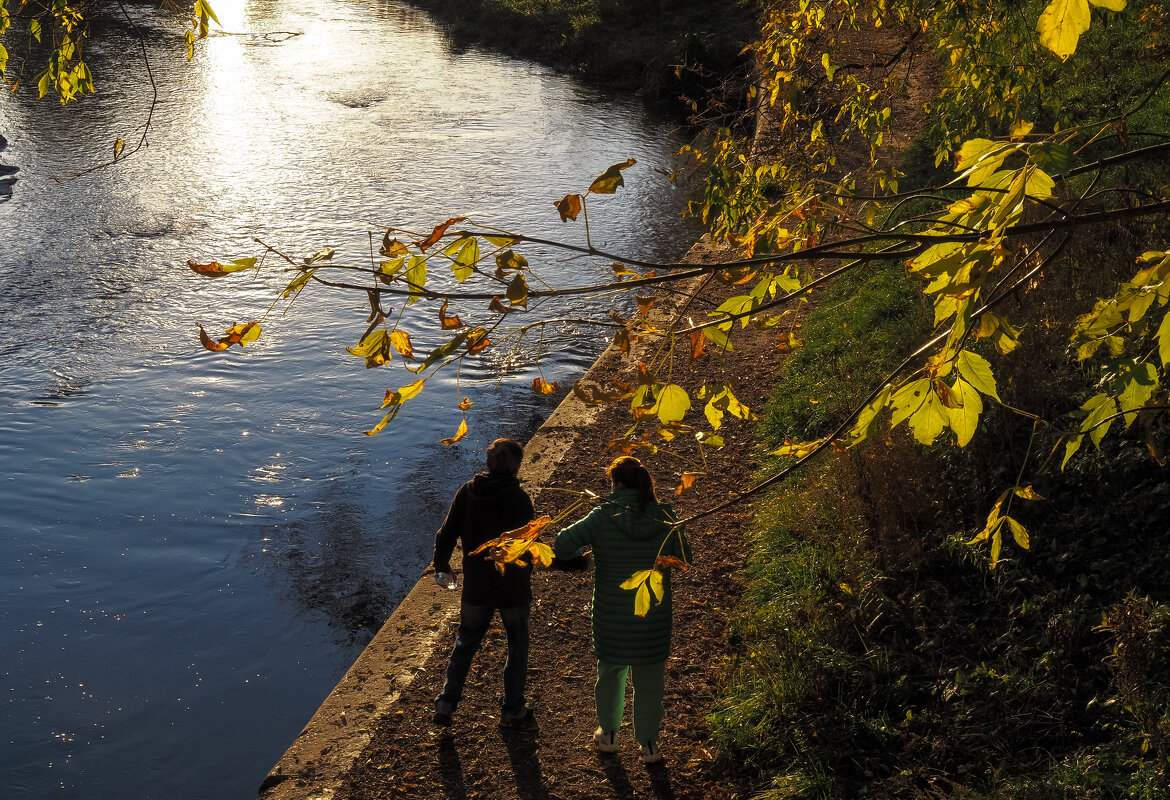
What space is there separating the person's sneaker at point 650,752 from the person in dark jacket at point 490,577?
0.73 meters

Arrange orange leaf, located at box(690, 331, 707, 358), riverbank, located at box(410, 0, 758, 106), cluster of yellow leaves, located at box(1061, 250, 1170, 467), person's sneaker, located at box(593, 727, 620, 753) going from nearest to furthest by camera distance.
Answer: cluster of yellow leaves, located at box(1061, 250, 1170, 467) < orange leaf, located at box(690, 331, 707, 358) < person's sneaker, located at box(593, 727, 620, 753) < riverbank, located at box(410, 0, 758, 106)

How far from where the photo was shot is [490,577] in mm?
5086

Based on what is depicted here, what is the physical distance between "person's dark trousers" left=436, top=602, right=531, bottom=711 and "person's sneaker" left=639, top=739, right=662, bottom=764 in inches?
28.7

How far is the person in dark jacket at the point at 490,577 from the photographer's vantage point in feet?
16.7

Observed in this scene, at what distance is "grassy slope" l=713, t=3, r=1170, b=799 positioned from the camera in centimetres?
425

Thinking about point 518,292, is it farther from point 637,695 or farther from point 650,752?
point 650,752

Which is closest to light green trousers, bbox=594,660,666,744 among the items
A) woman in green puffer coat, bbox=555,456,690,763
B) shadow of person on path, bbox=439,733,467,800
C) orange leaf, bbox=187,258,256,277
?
woman in green puffer coat, bbox=555,456,690,763

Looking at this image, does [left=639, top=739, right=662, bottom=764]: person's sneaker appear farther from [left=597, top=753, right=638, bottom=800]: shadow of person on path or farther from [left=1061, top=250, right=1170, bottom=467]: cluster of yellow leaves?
[left=1061, top=250, right=1170, bottom=467]: cluster of yellow leaves

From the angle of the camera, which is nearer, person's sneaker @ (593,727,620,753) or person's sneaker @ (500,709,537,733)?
person's sneaker @ (593,727,620,753)

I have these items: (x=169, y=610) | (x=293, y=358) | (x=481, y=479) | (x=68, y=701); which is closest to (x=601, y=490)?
(x=481, y=479)

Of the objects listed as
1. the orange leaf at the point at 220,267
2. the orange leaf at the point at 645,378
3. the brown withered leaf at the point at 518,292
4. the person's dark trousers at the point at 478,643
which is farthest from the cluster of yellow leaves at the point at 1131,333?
the person's dark trousers at the point at 478,643

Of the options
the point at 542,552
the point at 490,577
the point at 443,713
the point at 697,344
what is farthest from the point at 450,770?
the point at 697,344

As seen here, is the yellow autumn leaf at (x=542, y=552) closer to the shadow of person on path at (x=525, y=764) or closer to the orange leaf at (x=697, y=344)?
the orange leaf at (x=697, y=344)

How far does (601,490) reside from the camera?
7.94 meters
